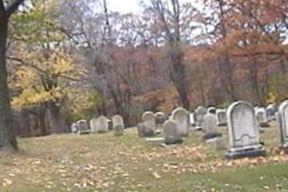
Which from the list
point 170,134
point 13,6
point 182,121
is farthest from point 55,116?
point 13,6

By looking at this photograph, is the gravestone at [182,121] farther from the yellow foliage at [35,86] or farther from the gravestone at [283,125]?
the yellow foliage at [35,86]

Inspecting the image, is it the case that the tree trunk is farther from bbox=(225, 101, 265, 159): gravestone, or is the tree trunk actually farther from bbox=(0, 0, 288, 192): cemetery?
bbox=(225, 101, 265, 159): gravestone

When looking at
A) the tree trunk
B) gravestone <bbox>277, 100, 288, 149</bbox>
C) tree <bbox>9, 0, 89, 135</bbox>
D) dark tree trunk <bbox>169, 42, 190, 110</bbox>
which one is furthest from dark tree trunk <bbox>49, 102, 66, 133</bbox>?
gravestone <bbox>277, 100, 288, 149</bbox>

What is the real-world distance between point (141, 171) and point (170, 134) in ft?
25.5

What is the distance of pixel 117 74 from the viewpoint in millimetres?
52188

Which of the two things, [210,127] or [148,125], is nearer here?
[210,127]

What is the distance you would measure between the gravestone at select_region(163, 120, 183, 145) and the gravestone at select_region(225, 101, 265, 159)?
5082 mm

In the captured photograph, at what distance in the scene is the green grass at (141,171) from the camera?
11633 mm

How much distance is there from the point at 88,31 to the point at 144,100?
8.63m

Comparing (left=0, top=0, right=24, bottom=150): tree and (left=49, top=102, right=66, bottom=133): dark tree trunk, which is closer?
(left=0, top=0, right=24, bottom=150): tree

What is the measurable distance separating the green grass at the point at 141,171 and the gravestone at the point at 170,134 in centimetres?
172

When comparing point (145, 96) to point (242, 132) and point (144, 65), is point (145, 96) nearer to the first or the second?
point (144, 65)

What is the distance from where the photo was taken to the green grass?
11633mm

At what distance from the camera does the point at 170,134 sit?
70.2 ft
